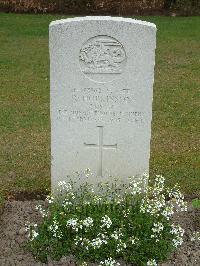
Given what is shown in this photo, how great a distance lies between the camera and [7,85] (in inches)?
436

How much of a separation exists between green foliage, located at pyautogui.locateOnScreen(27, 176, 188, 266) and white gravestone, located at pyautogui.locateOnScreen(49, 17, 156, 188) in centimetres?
36

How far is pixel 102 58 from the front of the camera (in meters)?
5.36

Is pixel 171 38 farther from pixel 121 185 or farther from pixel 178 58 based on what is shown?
pixel 121 185

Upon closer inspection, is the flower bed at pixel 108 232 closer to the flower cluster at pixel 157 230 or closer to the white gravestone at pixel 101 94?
the flower cluster at pixel 157 230

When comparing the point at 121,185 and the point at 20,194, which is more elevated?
the point at 121,185

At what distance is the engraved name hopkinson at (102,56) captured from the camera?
532 centimetres

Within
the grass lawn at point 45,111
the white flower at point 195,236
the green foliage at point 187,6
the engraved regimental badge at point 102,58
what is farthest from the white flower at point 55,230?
the green foliage at point 187,6

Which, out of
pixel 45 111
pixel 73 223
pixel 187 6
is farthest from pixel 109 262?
pixel 187 6

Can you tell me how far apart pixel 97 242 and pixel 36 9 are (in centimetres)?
1573

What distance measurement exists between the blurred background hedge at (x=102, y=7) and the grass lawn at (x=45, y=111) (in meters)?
3.27

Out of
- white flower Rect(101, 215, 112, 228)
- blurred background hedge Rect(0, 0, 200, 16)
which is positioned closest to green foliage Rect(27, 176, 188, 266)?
white flower Rect(101, 215, 112, 228)

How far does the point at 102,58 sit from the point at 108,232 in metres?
1.51

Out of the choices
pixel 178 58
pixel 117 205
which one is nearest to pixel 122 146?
pixel 117 205

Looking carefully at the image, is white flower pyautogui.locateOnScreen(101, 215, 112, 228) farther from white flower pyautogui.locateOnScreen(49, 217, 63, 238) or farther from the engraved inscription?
the engraved inscription
